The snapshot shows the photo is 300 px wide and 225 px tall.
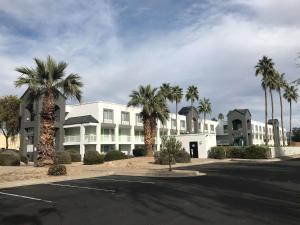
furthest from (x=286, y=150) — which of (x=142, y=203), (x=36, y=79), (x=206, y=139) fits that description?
(x=142, y=203)

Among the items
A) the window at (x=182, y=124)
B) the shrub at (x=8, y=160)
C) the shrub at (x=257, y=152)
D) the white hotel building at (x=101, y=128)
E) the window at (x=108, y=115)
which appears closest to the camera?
the shrub at (x=8, y=160)

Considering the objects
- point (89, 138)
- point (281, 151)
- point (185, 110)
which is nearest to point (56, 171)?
point (89, 138)

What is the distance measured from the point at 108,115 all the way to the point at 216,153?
19.4m

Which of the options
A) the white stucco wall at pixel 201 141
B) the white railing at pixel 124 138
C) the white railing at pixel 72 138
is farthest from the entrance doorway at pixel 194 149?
the white railing at pixel 72 138

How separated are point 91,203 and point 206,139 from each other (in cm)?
3936

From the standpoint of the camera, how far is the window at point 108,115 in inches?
2311

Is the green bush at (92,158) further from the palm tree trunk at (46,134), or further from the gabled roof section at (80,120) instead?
the gabled roof section at (80,120)

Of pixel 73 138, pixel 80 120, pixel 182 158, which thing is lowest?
pixel 182 158

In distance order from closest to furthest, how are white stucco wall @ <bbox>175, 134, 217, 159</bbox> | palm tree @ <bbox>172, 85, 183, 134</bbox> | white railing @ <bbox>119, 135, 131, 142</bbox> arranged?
1. white stucco wall @ <bbox>175, 134, 217, 159</bbox>
2. white railing @ <bbox>119, 135, 131, 142</bbox>
3. palm tree @ <bbox>172, 85, 183, 134</bbox>

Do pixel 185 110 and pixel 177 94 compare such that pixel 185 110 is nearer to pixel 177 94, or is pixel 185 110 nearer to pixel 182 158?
pixel 177 94

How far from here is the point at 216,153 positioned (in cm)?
4925

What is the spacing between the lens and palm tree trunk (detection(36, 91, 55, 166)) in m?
28.0

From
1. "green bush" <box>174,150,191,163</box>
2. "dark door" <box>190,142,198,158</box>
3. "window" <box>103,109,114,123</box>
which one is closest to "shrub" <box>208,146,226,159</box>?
"dark door" <box>190,142,198,158</box>

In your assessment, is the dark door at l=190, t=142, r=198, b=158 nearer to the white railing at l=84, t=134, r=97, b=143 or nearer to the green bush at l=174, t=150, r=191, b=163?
the green bush at l=174, t=150, r=191, b=163
